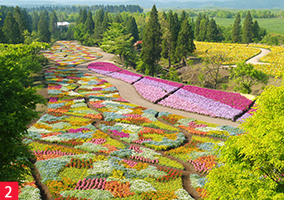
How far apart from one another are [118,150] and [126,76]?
29.3m

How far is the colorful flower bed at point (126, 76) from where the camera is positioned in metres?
45.3

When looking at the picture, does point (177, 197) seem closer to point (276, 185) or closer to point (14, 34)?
point (276, 185)

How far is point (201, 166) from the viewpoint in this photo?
17.7 metres

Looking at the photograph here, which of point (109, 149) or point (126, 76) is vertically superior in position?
point (126, 76)

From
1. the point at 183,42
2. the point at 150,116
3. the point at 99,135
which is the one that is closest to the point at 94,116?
the point at 99,135

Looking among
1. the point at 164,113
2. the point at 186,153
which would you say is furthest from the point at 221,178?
the point at 164,113

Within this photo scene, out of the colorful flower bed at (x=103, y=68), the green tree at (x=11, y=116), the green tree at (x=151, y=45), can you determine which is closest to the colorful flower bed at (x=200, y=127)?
the green tree at (x=11, y=116)

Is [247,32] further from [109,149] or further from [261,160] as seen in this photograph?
[261,160]

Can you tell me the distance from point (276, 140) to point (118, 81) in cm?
4043

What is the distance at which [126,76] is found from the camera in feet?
156

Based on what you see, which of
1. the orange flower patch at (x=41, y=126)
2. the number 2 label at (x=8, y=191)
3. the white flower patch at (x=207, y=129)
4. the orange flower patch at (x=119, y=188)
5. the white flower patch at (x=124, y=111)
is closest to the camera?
the number 2 label at (x=8, y=191)

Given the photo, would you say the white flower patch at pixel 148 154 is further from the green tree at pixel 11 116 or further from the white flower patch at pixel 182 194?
the green tree at pixel 11 116

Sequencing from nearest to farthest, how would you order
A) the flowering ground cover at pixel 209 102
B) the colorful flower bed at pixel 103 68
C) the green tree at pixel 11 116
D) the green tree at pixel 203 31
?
the green tree at pixel 11 116 → the flowering ground cover at pixel 209 102 → the colorful flower bed at pixel 103 68 → the green tree at pixel 203 31

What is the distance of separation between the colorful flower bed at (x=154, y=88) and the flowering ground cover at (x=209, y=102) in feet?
5.51
